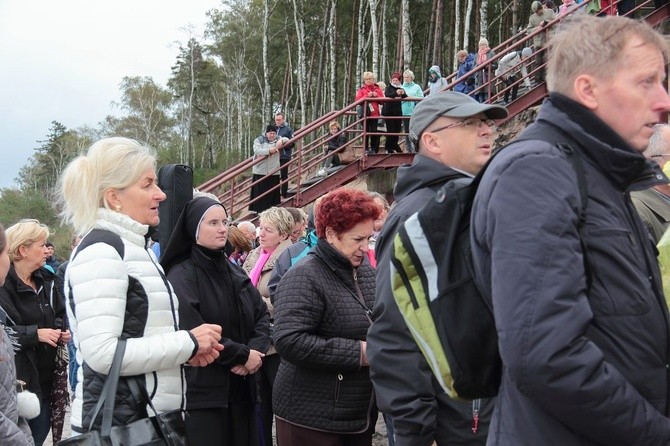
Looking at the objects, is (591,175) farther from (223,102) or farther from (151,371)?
(223,102)

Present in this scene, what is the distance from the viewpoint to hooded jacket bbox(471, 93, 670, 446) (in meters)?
1.53

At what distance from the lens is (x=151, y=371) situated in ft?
9.99

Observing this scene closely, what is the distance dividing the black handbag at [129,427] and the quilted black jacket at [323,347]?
2.91 ft

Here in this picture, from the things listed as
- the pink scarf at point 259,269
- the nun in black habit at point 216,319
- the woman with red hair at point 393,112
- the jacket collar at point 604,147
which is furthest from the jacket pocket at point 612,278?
the woman with red hair at point 393,112

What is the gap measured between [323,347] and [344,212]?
731 mm

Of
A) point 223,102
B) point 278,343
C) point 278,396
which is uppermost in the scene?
point 223,102

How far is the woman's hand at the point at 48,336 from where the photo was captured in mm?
5730

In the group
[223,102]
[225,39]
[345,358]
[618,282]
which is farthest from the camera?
[223,102]

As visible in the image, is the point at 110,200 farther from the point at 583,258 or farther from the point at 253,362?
the point at 583,258

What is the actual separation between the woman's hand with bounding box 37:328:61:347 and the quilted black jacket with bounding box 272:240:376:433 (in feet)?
8.42

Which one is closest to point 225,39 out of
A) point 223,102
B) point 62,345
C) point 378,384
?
point 223,102

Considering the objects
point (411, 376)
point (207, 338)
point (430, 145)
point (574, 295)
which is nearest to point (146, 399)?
point (207, 338)

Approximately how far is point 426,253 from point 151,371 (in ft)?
5.47

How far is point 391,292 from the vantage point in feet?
9.23
